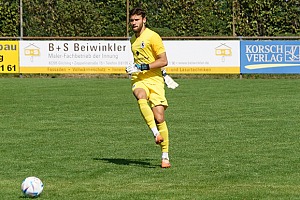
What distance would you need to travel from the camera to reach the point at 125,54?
37000 millimetres

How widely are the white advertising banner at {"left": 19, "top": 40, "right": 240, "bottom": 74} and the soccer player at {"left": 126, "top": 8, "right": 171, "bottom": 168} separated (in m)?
24.2

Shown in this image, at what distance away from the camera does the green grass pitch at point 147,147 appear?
388 inches

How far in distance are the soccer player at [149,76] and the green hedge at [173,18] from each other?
3255 centimetres

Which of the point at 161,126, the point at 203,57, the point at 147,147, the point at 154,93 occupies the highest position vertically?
the point at 154,93

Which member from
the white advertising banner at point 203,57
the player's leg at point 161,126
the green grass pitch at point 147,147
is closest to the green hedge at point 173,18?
the white advertising banner at point 203,57

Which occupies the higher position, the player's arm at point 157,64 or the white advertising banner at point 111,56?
the player's arm at point 157,64

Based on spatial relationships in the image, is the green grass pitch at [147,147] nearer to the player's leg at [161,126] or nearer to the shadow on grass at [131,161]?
the shadow on grass at [131,161]

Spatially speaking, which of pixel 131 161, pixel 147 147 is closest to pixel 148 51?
pixel 131 161

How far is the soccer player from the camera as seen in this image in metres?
11.8

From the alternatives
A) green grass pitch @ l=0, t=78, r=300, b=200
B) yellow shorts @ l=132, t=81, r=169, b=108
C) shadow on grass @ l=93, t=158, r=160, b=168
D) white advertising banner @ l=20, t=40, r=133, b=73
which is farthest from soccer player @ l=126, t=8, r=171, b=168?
white advertising banner @ l=20, t=40, r=133, b=73

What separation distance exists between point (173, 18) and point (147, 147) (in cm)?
3341

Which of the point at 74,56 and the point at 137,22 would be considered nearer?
the point at 137,22

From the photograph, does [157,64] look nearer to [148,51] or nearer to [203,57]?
[148,51]

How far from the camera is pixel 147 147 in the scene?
46.5ft
